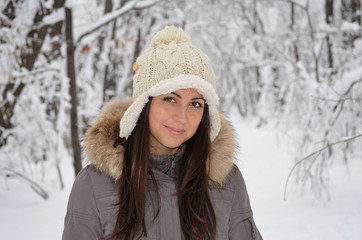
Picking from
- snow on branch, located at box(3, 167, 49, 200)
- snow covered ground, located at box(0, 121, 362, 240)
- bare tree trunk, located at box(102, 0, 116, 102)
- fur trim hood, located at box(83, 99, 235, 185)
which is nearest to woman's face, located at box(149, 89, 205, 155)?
fur trim hood, located at box(83, 99, 235, 185)

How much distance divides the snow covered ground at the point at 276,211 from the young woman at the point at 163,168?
1196mm

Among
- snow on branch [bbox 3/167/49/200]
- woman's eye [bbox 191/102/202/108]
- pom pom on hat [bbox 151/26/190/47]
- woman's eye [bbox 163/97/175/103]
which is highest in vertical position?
A: pom pom on hat [bbox 151/26/190/47]

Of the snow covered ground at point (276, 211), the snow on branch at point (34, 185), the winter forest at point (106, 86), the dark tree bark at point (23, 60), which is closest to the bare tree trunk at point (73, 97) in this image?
the winter forest at point (106, 86)

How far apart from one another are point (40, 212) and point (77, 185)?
10.6 ft

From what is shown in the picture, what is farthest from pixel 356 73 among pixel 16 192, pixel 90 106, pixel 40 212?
pixel 90 106

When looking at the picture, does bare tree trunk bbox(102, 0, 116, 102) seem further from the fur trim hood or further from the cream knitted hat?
the cream knitted hat

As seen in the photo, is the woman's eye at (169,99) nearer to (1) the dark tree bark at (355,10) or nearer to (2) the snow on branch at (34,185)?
(2) the snow on branch at (34,185)

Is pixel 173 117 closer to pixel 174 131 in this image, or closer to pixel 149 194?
pixel 174 131

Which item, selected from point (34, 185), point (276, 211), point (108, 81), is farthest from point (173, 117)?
point (108, 81)

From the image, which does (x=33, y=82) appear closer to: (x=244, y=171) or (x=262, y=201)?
(x=262, y=201)

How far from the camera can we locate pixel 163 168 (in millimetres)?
1686

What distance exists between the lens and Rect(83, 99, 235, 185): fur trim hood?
158cm

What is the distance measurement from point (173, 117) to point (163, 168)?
10.6 inches

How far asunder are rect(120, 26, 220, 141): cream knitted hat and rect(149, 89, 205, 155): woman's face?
6cm
